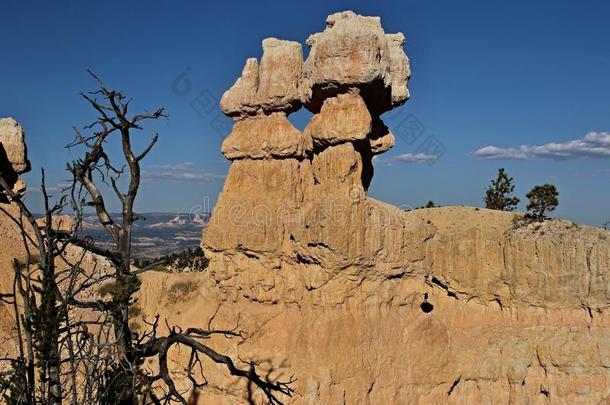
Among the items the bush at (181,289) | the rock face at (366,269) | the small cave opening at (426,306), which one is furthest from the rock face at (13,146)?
the small cave opening at (426,306)

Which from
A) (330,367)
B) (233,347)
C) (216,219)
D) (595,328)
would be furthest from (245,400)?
(595,328)

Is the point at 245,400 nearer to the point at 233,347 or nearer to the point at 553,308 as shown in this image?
the point at 233,347

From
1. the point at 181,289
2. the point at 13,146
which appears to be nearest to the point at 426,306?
the point at 181,289

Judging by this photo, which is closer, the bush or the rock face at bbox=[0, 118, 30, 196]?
the bush

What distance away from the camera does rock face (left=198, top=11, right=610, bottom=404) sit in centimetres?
2048

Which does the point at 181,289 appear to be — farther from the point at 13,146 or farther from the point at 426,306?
the point at 13,146

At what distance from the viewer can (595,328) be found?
22.0m

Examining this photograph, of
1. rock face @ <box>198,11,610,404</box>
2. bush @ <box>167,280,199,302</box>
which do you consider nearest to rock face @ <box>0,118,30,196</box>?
bush @ <box>167,280,199,302</box>

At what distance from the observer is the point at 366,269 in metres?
20.6

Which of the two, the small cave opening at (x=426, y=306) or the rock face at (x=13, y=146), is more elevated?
the rock face at (x=13, y=146)

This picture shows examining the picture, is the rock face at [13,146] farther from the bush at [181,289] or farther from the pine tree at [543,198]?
the pine tree at [543,198]

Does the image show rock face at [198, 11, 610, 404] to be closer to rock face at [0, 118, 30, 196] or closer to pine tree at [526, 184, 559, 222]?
pine tree at [526, 184, 559, 222]

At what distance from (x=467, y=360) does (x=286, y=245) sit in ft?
29.9

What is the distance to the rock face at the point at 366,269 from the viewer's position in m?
20.5
